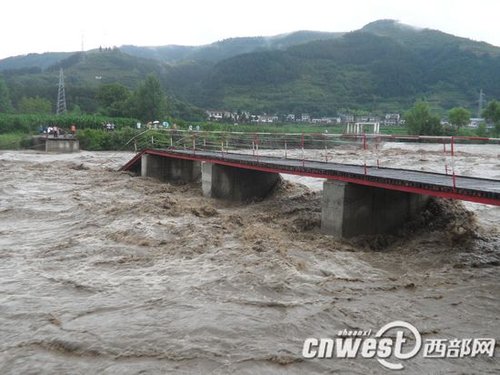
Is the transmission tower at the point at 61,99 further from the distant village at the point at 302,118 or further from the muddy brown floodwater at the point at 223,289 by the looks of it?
the muddy brown floodwater at the point at 223,289

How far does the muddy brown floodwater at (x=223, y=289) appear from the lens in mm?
5902

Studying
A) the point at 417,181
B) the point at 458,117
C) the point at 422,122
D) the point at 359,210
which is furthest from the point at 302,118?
the point at 417,181

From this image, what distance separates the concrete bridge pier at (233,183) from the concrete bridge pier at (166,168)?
4505mm

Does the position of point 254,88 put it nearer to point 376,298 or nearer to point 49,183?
point 49,183

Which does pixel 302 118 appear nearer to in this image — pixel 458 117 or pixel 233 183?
pixel 458 117

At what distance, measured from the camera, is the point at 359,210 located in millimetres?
12086

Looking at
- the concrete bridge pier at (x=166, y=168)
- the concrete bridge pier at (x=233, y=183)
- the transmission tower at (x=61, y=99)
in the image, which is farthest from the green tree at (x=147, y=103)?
the concrete bridge pier at (x=233, y=183)

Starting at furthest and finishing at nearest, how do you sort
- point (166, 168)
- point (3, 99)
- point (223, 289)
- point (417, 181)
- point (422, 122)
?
1. point (3, 99)
2. point (422, 122)
3. point (166, 168)
4. point (417, 181)
5. point (223, 289)

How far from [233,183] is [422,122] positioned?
62.8 meters

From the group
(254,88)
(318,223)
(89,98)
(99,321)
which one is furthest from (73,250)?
(254,88)

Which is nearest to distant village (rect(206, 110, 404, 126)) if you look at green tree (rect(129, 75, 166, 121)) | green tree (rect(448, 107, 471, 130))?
green tree (rect(448, 107, 471, 130))

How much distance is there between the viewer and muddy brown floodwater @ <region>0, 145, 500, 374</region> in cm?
590

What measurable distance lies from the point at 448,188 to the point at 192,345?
6.16m

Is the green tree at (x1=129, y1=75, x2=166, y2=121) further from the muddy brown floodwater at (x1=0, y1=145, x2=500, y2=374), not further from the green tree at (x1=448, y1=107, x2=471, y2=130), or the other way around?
the muddy brown floodwater at (x1=0, y1=145, x2=500, y2=374)
